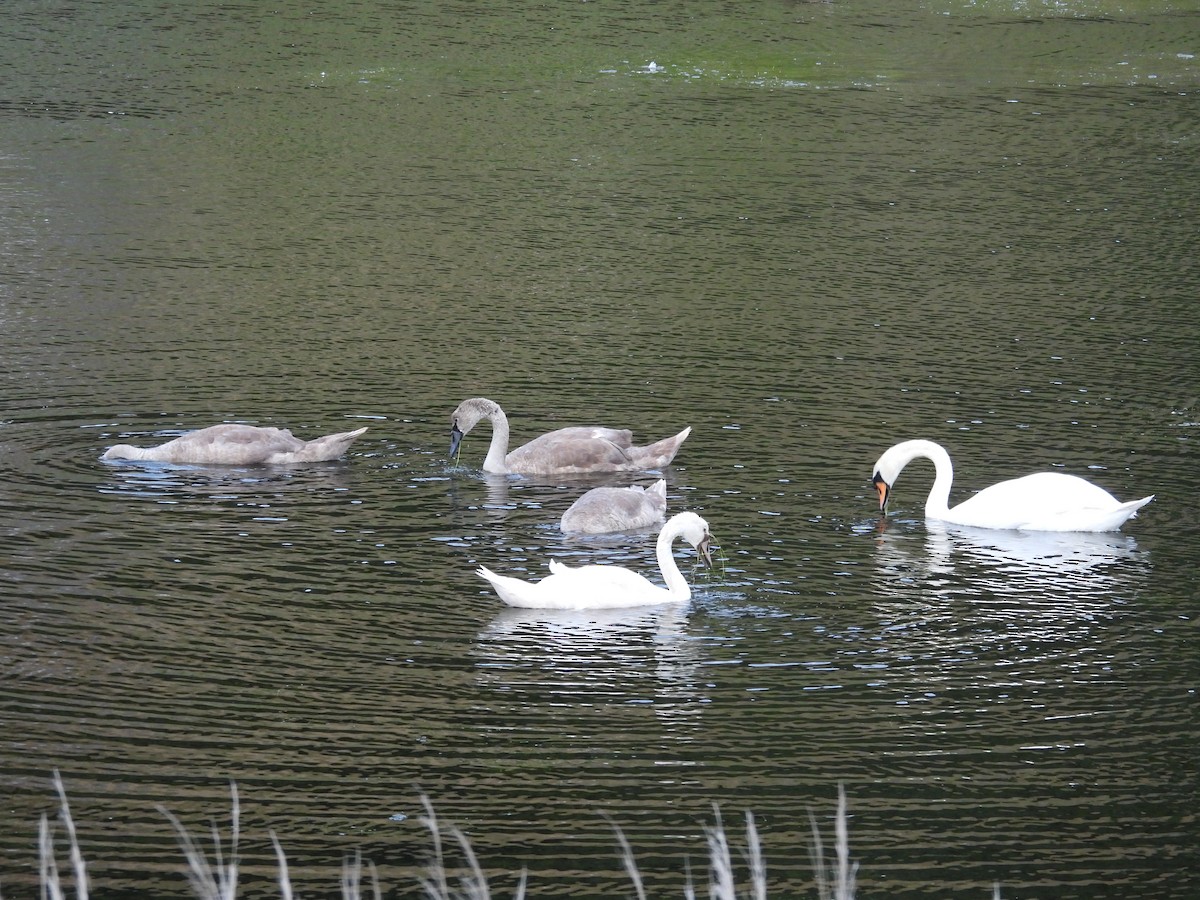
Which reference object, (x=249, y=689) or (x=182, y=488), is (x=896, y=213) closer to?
(x=182, y=488)

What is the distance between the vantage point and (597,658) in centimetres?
1221

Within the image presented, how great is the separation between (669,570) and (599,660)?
59.1 inches

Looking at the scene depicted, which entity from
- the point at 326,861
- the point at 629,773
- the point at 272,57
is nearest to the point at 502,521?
the point at 629,773

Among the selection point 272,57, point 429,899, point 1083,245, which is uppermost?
point 272,57

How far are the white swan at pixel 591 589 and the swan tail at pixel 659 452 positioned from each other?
4165mm

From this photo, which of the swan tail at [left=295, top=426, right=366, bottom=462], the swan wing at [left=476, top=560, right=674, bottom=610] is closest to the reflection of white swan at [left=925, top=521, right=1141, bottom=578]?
the swan wing at [left=476, top=560, right=674, bottom=610]

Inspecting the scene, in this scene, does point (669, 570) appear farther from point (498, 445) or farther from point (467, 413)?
point (467, 413)

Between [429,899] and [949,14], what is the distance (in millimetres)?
52740

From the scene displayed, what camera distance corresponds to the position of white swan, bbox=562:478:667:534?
15.4 meters

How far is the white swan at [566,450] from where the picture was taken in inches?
694

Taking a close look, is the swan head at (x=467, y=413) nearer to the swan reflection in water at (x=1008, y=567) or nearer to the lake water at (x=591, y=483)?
the lake water at (x=591, y=483)

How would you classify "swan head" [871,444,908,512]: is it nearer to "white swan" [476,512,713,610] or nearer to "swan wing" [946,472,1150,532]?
"swan wing" [946,472,1150,532]

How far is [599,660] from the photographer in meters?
12.2

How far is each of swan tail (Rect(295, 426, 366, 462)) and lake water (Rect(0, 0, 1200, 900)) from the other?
1.25 ft
